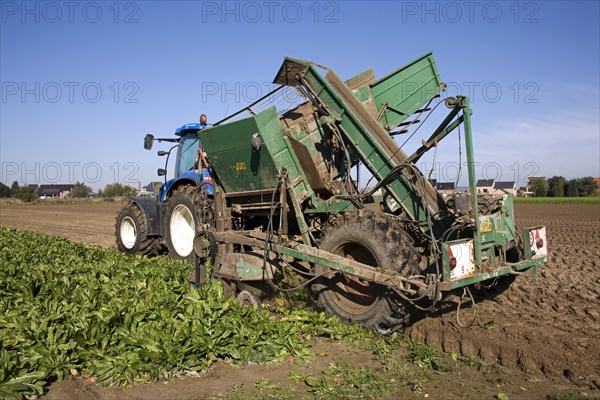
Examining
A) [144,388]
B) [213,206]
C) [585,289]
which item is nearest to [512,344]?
[585,289]

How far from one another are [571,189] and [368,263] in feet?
196

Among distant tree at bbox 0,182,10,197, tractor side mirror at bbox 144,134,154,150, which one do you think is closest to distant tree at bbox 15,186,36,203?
distant tree at bbox 0,182,10,197

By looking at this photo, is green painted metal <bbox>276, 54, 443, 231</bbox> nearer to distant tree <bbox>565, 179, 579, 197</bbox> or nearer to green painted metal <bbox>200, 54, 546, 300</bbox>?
green painted metal <bbox>200, 54, 546, 300</bbox>

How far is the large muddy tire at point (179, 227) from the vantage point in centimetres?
836

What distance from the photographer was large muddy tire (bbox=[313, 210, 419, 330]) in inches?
199

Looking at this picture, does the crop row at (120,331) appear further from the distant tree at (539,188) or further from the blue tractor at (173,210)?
the distant tree at (539,188)

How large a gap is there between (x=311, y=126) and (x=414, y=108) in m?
1.55

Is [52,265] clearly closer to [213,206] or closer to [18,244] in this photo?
[213,206]

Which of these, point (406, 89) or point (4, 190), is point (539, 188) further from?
point (4, 190)

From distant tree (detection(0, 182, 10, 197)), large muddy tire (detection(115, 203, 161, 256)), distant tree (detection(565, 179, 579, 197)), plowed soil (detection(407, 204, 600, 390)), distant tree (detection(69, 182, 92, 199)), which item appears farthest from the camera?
distant tree (detection(0, 182, 10, 197))

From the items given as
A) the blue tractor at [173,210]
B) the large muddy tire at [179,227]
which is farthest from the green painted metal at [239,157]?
the large muddy tire at [179,227]

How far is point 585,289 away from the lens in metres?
6.79

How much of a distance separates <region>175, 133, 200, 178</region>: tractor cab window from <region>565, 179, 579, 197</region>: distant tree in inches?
2219

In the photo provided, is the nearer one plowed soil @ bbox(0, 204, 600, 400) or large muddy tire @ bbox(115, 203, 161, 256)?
plowed soil @ bbox(0, 204, 600, 400)
